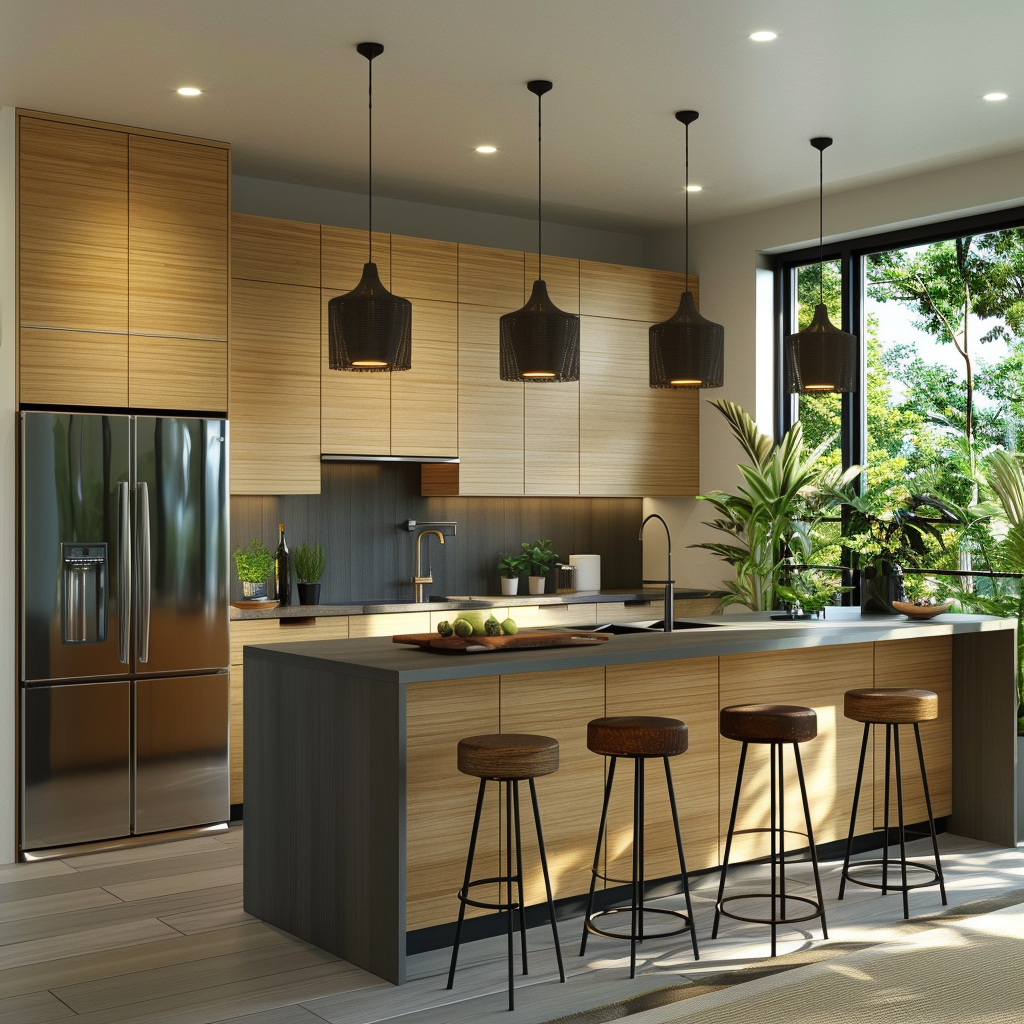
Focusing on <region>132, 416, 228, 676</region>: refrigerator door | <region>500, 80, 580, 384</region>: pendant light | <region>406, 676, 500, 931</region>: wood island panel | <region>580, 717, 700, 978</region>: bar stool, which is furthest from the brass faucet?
<region>580, 717, 700, 978</region>: bar stool

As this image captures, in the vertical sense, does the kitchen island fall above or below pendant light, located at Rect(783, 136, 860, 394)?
below

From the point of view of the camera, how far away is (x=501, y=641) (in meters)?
4.02

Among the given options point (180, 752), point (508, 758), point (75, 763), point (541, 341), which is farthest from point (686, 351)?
point (75, 763)

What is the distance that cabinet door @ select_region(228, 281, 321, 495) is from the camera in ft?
18.7

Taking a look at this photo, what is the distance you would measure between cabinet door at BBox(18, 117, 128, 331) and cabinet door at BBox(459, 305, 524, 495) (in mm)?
1899

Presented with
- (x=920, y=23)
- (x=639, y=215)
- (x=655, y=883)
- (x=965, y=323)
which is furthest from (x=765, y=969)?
(x=639, y=215)

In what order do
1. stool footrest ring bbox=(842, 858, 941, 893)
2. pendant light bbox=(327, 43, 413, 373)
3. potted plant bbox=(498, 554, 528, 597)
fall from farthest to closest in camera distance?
potted plant bbox=(498, 554, 528, 597)
stool footrest ring bbox=(842, 858, 941, 893)
pendant light bbox=(327, 43, 413, 373)

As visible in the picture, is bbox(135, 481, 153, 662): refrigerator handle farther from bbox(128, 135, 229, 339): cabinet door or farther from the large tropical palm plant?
the large tropical palm plant

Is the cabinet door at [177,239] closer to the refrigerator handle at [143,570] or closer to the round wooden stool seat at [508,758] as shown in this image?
the refrigerator handle at [143,570]

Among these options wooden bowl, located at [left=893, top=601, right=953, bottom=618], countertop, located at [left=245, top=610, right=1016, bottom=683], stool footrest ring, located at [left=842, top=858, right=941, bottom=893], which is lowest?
stool footrest ring, located at [left=842, top=858, right=941, bottom=893]

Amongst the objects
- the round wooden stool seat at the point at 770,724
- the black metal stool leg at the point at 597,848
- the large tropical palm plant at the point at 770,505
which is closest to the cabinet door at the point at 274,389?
the large tropical palm plant at the point at 770,505

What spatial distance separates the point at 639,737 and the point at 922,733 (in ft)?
7.00

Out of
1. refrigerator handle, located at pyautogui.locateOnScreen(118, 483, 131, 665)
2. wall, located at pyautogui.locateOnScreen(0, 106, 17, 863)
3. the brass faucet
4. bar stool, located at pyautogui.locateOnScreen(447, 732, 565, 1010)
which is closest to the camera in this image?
bar stool, located at pyautogui.locateOnScreen(447, 732, 565, 1010)

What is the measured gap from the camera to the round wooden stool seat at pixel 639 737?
12.0 ft
